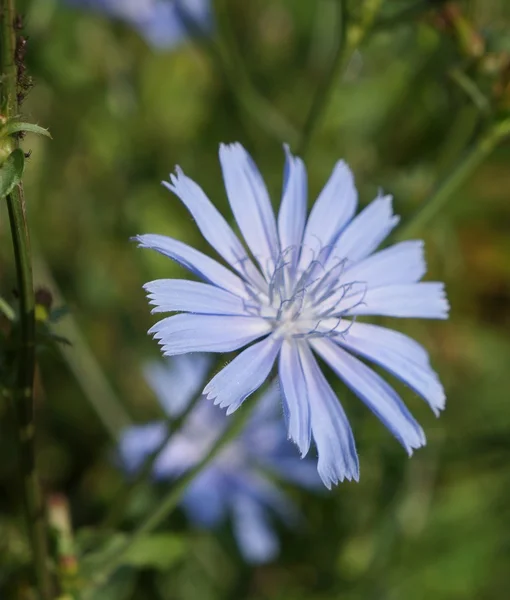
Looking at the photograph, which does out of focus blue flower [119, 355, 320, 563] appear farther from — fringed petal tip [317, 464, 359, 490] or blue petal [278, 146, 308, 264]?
fringed petal tip [317, 464, 359, 490]

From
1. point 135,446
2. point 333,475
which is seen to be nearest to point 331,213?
point 333,475

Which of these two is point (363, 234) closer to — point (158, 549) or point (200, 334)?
point (200, 334)

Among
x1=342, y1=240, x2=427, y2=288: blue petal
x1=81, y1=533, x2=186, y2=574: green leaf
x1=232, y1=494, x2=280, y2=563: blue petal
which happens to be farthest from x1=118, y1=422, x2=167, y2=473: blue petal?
x1=342, y1=240, x2=427, y2=288: blue petal

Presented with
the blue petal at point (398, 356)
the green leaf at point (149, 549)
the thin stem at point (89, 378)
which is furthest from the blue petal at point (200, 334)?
the thin stem at point (89, 378)

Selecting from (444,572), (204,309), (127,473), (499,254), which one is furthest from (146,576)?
(499,254)

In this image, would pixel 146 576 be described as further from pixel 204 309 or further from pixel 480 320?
pixel 480 320

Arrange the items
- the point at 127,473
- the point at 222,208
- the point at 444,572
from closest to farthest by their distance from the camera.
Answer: the point at 127,473 → the point at 444,572 → the point at 222,208
